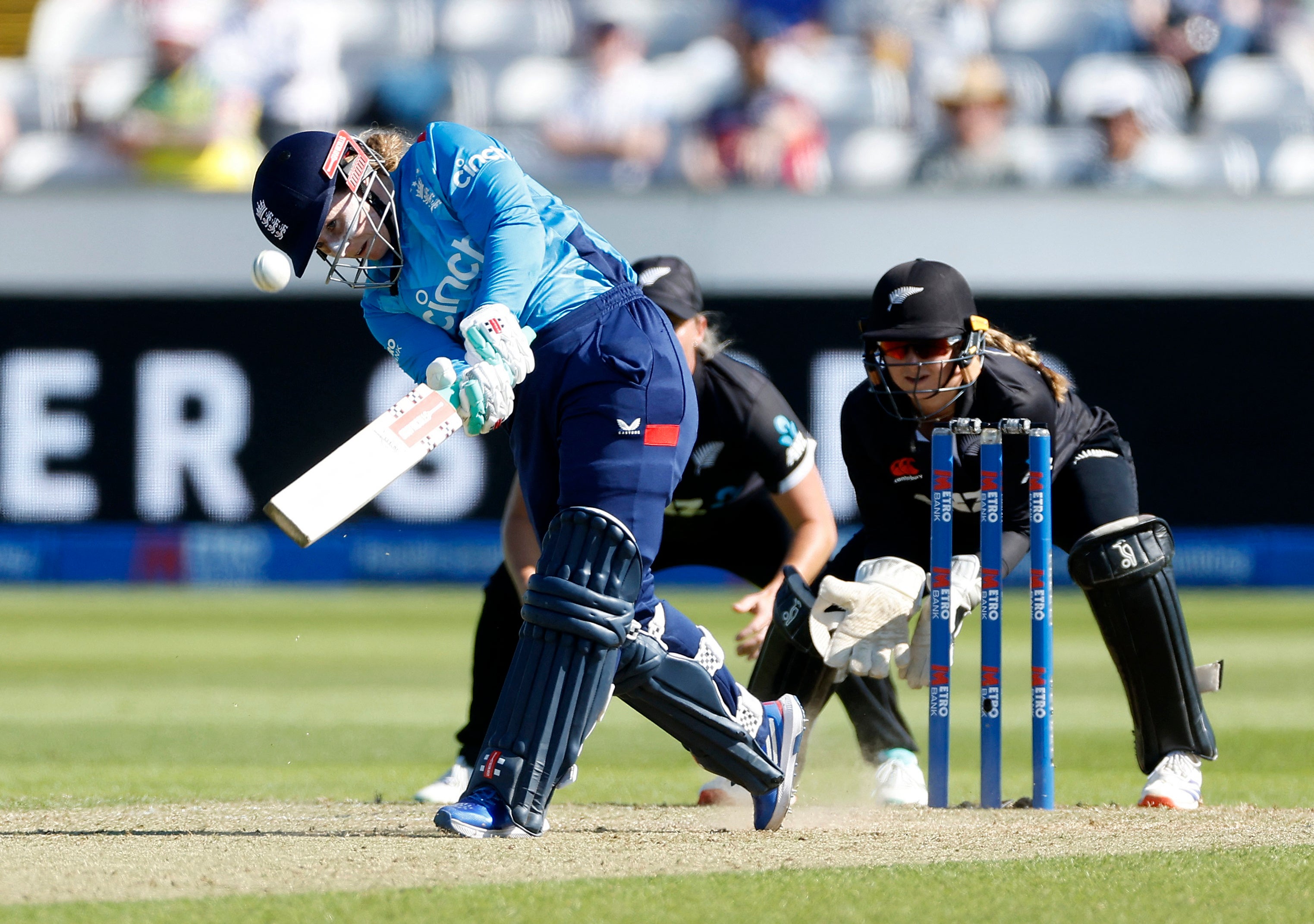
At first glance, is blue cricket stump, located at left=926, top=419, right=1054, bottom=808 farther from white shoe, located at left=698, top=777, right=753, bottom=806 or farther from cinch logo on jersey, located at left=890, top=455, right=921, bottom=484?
white shoe, located at left=698, top=777, right=753, bottom=806

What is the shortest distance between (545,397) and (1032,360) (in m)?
1.45

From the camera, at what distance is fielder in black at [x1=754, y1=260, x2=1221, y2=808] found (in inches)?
162

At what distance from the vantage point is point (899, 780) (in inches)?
183

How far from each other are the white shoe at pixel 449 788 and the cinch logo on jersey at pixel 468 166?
1831mm

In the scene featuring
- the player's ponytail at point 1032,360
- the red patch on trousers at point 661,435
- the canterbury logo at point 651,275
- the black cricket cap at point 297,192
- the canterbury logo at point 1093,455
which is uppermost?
the black cricket cap at point 297,192

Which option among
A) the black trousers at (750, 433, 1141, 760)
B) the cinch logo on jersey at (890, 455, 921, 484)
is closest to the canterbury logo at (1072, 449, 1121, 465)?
the black trousers at (750, 433, 1141, 760)

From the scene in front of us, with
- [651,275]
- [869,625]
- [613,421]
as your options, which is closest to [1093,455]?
[869,625]

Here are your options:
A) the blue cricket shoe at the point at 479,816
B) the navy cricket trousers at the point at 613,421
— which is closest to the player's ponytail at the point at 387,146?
the navy cricket trousers at the point at 613,421

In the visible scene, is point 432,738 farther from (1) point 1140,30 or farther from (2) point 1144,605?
(1) point 1140,30

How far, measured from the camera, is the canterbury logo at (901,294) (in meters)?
4.12

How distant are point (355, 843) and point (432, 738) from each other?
287 cm

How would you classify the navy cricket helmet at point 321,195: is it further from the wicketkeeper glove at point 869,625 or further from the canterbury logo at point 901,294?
the wicketkeeper glove at point 869,625

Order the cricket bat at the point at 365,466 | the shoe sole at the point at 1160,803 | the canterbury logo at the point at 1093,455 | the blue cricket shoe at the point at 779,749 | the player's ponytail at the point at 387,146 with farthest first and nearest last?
the canterbury logo at the point at 1093,455
the shoe sole at the point at 1160,803
the blue cricket shoe at the point at 779,749
the player's ponytail at the point at 387,146
the cricket bat at the point at 365,466

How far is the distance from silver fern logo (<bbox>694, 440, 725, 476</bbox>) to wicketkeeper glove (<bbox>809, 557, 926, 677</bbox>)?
41.8 inches
